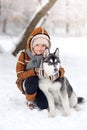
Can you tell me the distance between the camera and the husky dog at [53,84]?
15.6ft

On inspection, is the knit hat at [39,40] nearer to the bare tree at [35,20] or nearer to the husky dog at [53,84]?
the husky dog at [53,84]

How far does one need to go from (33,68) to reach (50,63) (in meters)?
0.41

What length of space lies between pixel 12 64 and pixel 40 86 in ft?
14.7

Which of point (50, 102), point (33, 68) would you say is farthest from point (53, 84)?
point (33, 68)

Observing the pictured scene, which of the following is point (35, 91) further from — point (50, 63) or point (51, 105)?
point (50, 63)

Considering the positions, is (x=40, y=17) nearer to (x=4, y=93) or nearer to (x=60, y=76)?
(x=4, y=93)

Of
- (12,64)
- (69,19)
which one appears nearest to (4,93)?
(12,64)

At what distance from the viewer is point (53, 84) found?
16.0 feet

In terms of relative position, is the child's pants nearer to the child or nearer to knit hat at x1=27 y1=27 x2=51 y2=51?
the child

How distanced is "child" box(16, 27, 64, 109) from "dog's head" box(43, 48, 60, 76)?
0.22 m

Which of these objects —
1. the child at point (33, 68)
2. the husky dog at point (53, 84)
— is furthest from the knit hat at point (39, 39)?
the husky dog at point (53, 84)

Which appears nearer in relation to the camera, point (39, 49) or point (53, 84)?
point (53, 84)

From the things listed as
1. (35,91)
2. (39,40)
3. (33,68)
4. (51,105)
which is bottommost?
(51,105)

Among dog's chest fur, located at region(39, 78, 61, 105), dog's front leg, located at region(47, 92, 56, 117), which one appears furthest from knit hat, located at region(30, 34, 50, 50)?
dog's front leg, located at region(47, 92, 56, 117)
